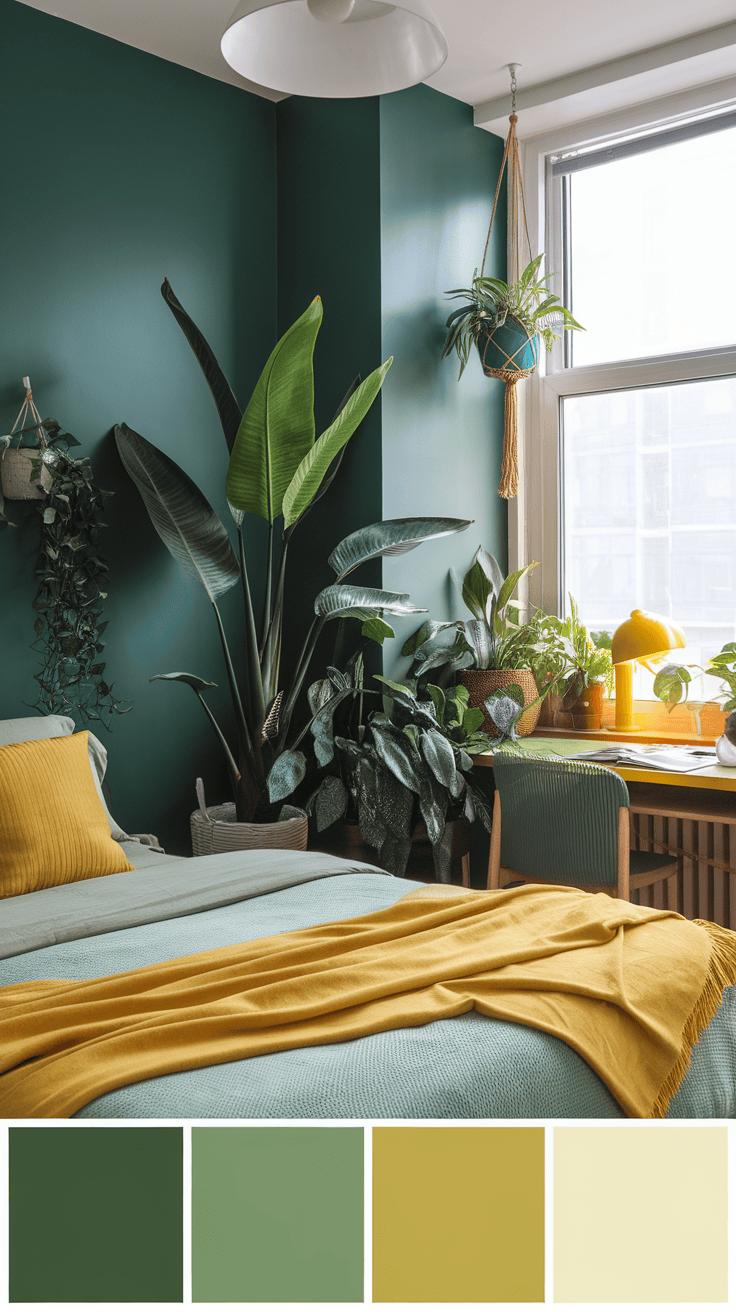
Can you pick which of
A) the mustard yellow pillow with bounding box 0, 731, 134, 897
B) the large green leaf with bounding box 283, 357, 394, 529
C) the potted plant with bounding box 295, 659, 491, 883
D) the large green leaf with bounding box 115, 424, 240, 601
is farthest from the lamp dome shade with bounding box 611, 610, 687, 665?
the mustard yellow pillow with bounding box 0, 731, 134, 897

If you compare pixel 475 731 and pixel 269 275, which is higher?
pixel 269 275

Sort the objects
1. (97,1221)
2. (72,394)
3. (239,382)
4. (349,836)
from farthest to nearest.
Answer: (239,382) → (349,836) → (72,394) → (97,1221)

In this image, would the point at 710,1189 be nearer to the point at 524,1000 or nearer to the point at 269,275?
the point at 524,1000

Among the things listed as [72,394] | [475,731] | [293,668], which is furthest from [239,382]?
[475,731]

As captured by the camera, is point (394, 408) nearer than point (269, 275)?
Yes

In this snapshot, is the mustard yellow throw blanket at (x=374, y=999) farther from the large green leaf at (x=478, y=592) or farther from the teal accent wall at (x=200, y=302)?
the large green leaf at (x=478, y=592)

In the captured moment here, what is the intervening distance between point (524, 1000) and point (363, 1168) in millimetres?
587

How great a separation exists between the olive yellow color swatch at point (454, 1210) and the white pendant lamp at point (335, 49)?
190cm

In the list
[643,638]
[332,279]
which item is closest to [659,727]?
[643,638]

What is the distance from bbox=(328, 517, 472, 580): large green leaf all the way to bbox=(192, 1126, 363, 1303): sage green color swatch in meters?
2.38

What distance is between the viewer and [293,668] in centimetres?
399

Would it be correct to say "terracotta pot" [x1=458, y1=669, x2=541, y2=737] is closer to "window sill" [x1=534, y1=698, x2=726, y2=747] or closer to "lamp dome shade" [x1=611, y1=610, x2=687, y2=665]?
"window sill" [x1=534, y1=698, x2=726, y2=747]

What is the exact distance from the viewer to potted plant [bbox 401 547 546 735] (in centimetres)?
376

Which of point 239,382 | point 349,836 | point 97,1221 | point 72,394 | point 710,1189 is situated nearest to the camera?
point 710,1189
